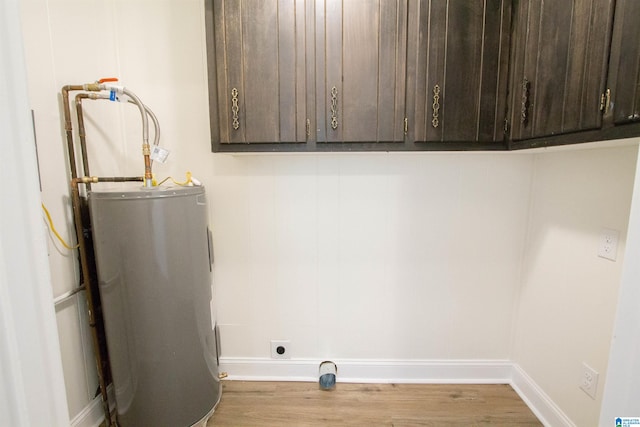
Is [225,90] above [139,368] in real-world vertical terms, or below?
above

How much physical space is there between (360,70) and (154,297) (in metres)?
1.41

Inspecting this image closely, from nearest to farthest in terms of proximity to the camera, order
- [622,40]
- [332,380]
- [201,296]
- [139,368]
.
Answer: [622,40], [139,368], [201,296], [332,380]

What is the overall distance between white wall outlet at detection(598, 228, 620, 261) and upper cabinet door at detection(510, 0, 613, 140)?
1.69 ft

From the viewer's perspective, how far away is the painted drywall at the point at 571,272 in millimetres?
1203

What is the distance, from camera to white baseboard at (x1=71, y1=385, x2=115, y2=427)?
4.53 feet

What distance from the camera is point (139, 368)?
4.29 ft

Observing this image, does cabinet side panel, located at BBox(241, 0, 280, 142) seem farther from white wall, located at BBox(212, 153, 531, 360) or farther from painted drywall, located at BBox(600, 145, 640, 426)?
painted drywall, located at BBox(600, 145, 640, 426)

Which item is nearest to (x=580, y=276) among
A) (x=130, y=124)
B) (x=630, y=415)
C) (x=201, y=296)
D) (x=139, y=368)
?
(x=630, y=415)

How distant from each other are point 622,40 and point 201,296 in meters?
1.89

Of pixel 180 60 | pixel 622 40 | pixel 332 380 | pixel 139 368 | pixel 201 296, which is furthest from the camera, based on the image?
pixel 332 380

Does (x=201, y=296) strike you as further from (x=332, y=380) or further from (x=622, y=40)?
(x=622, y=40)

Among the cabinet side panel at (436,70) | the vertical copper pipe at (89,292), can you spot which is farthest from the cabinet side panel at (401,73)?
the vertical copper pipe at (89,292)

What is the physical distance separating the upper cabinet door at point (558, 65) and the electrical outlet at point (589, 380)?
109cm

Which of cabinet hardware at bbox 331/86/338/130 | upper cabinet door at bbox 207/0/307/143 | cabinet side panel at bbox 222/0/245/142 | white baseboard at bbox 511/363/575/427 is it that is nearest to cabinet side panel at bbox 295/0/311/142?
upper cabinet door at bbox 207/0/307/143
